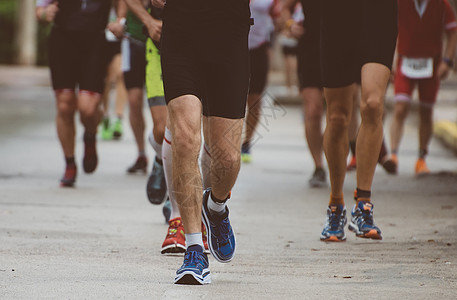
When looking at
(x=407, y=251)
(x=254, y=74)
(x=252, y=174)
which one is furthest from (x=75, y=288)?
(x=254, y=74)

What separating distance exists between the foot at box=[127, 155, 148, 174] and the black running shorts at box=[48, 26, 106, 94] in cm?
155

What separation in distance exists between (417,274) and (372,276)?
22 cm

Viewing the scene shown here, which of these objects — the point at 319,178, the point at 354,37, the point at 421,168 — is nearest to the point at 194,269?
the point at 354,37

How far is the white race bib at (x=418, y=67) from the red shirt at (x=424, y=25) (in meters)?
0.05

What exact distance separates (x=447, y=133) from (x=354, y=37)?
8.64m

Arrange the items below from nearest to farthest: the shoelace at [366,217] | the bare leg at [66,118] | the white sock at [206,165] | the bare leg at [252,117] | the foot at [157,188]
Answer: the white sock at [206,165], the shoelace at [366,217], the foot at [157,188], the bare leg at [66,118], the bare leg at [252,117]

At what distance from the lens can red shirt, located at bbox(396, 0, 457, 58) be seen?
1002 cm

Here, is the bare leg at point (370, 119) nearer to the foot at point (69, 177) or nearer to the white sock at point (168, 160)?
the white sock at point (168, 160)

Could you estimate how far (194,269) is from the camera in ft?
15.8

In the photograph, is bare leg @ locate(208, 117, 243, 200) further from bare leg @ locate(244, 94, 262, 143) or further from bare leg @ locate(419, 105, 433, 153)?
bare leg @ locate(419, 105, 433, 153)

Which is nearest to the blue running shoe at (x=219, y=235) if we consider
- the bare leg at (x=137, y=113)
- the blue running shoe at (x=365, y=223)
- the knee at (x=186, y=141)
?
the knee at (x=186, y=141)

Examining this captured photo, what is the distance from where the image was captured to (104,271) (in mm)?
5113

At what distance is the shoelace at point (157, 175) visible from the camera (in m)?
6.64

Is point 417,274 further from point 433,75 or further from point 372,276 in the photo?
point 433,75
